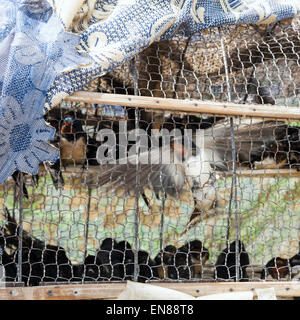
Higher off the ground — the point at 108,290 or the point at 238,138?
the point at 238,138

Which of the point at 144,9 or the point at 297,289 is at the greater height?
the point at 144,9

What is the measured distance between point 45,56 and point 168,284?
671 millimetres

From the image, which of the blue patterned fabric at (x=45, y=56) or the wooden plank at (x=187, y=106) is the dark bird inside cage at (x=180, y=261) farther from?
the blue patterned fabric at (x=45, y=56)

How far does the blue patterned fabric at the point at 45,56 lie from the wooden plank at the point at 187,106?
50 mm

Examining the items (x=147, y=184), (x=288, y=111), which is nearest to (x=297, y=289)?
(x=288, y=111)

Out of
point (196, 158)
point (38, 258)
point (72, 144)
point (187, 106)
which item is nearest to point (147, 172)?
point (196, 158)

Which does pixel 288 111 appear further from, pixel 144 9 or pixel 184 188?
pixel 184 188

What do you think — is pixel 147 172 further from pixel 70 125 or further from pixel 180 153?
Result: pixel 70 125

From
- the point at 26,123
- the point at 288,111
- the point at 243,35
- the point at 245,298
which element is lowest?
the point at 245,298

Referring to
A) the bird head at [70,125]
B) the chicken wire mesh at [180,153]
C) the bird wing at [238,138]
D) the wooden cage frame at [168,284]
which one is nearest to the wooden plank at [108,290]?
the wooden cage frame at [168,284]

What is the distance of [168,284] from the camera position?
1098 millimetres

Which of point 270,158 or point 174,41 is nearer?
point 174,41

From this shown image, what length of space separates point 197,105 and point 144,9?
304mm

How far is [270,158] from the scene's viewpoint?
74.5 inches
